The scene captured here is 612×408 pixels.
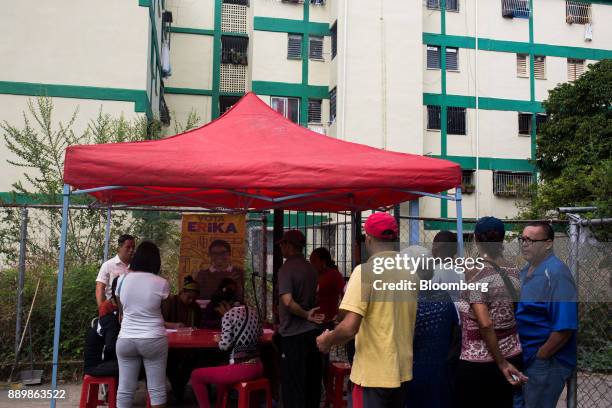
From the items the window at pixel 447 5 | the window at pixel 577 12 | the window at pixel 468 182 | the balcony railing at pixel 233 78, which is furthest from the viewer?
the window at pixel 577 12

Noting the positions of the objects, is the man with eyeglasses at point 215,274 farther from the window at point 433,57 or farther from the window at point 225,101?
the window at point 433,57

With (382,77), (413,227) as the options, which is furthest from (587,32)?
(413,227)

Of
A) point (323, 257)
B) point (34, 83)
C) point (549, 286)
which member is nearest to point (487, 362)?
point (549, 286)

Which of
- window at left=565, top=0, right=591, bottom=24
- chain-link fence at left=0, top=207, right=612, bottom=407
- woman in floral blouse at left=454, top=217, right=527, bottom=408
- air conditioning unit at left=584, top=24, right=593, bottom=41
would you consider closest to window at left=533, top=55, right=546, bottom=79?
window at left=565, top=0, right=591, bottom=24

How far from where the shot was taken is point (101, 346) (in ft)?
17.2

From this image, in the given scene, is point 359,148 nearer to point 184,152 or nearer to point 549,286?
point 184,152

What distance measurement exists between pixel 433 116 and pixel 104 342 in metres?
21.2

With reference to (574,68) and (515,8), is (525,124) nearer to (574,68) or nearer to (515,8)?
(574,68)

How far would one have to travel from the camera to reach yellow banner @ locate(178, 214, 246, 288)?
8133 millimetres

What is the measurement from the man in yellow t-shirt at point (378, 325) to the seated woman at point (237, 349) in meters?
1.71

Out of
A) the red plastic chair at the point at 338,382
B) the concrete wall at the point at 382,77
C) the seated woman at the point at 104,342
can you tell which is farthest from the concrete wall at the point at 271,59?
the seated woman at the point at 104,342

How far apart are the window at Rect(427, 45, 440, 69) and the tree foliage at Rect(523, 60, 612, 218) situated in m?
4.86

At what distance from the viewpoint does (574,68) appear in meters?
26.2

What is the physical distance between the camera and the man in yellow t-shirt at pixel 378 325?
3332 millimetres
